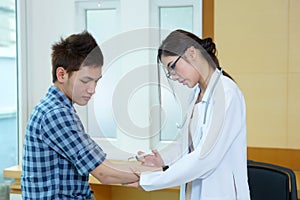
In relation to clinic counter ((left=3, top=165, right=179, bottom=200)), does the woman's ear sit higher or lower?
higher

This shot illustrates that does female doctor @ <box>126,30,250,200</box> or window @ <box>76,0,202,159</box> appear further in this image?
window @ <box>76,0,202,159</box>

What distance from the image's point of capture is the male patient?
1.14 metres

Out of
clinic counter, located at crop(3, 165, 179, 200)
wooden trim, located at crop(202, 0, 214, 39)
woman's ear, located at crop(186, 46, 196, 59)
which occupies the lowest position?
clinic counter, located at crop(3, 165, 179, 200)

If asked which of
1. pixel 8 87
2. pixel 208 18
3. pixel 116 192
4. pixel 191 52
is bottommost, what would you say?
pixel 116 192

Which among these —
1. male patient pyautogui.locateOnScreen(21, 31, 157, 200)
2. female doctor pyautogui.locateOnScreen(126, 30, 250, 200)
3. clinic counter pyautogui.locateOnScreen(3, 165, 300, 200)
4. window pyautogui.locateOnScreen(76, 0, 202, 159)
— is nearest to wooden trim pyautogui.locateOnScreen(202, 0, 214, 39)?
window pyautogui.locateOnScreen(76, 0, 202, 159)

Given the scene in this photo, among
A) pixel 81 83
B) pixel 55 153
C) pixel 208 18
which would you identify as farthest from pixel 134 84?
pixel 208 18

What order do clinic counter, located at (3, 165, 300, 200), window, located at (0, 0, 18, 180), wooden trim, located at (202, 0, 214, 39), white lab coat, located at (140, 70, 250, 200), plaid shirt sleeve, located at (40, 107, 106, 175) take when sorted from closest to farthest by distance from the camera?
plaid shirt sleeve, located at (40, 107, 106, 175), white lab coat, located at (140, 70, 250, 200), wooden trim, located at (202, 0, 214, 39), clinic counter, located at (3, 165, 300, 200), window, located at (0, 0, 18, 180)

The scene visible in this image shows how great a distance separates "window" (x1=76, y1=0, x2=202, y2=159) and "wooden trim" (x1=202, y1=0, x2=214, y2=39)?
0.22 feet

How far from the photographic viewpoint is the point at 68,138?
3.73ft

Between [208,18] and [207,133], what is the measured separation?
1.08 metres

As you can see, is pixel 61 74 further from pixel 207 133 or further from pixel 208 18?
pixel 208 18

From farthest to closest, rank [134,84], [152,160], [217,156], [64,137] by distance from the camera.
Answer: [134,84], [152,160], [217,156], [64,137]

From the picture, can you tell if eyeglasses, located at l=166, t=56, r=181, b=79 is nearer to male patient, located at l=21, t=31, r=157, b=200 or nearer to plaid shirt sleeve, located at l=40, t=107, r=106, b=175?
male patient, located at l=21, t=31, r=157, b=200

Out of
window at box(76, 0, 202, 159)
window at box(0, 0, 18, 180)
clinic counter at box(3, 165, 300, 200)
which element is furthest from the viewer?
window at box(0, 0, 18, 180)
